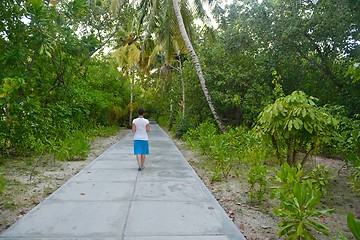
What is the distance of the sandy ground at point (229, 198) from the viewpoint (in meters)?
4.20

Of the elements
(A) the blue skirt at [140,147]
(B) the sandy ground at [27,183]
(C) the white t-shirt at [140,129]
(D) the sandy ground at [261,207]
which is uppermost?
(C) the white t-shirt at [140,129]

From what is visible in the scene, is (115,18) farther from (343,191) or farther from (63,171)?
(343,191)

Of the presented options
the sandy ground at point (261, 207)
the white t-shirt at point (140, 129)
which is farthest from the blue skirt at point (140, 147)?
the sandy ground at point (261, 207)

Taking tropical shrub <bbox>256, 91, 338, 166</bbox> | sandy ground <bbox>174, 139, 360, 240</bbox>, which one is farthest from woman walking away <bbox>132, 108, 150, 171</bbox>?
tropical shrub <bbox>256, 91, 338, 166</bbox>

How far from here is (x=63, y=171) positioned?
7598 millimetres

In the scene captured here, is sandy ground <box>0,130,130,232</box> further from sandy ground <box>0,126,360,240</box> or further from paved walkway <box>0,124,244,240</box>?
paved walkway <box>0,124,244,240</box>

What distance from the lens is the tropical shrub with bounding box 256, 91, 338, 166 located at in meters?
4.84

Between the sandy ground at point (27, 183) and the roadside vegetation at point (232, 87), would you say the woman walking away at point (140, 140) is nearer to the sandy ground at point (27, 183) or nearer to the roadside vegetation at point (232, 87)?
the roadside vegetation at point (232, 87)

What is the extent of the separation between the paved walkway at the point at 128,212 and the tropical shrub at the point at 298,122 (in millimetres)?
1652

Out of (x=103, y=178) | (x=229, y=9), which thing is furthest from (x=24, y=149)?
(x=229, y=9)

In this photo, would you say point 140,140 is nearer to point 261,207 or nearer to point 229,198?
point 229,198

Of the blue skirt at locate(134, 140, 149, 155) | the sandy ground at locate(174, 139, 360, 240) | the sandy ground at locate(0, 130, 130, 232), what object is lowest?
the sandy ground at locate(174, 139, 360, 240)

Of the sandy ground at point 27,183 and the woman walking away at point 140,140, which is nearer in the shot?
the sandy ground at point 27,183

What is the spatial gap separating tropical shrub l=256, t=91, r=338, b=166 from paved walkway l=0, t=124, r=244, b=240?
1652 millimetres
